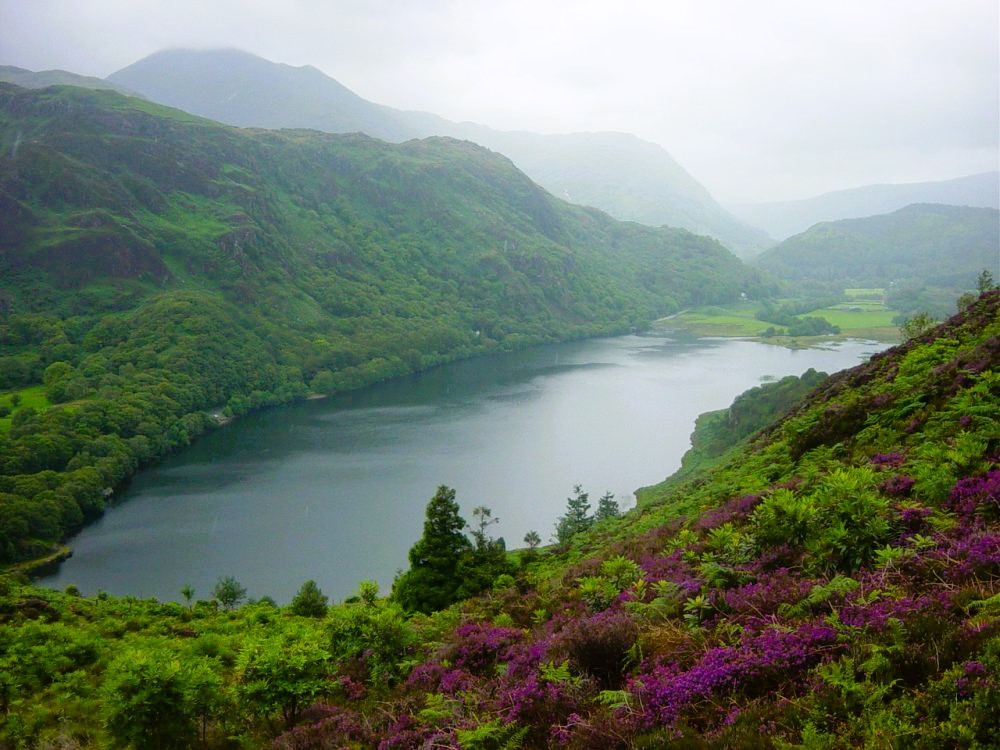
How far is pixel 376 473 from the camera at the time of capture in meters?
77.4

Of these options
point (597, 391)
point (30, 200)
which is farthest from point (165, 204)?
Result: point (597, 391)

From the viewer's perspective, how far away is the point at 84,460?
75688 mm

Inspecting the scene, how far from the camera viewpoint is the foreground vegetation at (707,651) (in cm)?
568

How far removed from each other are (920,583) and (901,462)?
6476 mm

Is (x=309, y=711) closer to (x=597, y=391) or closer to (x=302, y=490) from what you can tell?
(x=302, y=490)

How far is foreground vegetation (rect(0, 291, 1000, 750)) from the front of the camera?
5680 mm

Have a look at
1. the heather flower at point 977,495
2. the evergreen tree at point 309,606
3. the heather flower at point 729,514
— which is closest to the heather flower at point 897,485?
the heather flower at point 977,495

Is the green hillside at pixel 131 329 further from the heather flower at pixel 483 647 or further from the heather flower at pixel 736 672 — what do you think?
the heather flower at pixel 736 672

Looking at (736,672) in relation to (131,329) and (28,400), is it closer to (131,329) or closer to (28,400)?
(28,400)

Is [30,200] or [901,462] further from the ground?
[30,200]

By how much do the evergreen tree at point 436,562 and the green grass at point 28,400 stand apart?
94299 mm

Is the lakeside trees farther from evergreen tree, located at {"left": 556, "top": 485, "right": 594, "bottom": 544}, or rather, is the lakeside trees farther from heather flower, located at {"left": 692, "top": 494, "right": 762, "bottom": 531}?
evergreen tree, located at {"left": 556, "top": 485, "right": 594, "bottom": 544}

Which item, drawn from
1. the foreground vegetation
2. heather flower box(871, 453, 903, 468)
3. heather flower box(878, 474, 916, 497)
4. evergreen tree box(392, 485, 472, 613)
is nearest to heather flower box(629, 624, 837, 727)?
the foreground vegetation

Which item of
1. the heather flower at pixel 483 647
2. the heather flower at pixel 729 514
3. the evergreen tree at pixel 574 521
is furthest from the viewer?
the evergreen tree at pixel 574 521
